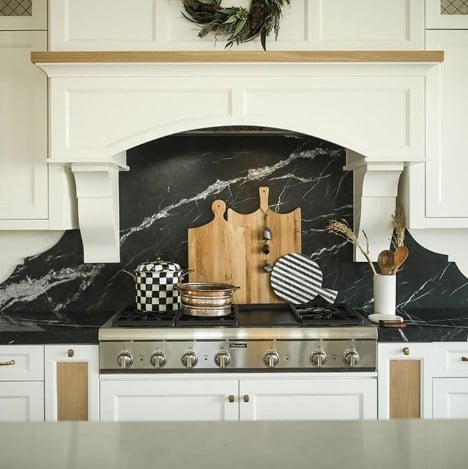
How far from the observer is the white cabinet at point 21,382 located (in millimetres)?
2656

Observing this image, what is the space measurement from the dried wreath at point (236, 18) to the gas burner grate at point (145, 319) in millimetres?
1235

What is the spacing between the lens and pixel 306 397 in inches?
104

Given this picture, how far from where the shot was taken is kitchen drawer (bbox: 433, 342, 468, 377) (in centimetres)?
267

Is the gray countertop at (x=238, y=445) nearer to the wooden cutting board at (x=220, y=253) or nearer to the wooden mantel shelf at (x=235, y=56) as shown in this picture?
the wooden mantel shelf at (x=235, y=56)

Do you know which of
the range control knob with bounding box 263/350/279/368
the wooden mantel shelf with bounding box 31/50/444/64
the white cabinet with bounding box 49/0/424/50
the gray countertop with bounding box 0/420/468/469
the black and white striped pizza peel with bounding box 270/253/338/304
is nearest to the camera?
the gray countertop with bounding box 0/420/468/469

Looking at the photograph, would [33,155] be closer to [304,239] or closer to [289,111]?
[289,111]

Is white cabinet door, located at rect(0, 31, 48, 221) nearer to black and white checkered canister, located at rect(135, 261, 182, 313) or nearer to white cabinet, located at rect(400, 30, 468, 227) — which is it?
black and white checkered canister, located at rect(135, 261, 182, 313)

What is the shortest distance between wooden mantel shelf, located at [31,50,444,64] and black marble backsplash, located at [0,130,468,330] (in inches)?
22.9

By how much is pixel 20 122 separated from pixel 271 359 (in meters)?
1.56

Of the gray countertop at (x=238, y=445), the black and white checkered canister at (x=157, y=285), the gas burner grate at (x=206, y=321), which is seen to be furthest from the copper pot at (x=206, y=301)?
the gray countertop at (x=238, y=445)

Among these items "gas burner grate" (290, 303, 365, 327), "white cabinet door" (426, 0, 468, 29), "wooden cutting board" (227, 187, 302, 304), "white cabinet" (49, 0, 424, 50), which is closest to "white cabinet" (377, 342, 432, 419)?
"gas burner grate" (290, 303, 365, 327)

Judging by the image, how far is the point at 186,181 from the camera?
10.8ft

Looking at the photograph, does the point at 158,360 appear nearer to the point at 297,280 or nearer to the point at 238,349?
the point at 238,349

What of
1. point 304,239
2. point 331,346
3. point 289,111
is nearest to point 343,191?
point 304,239
